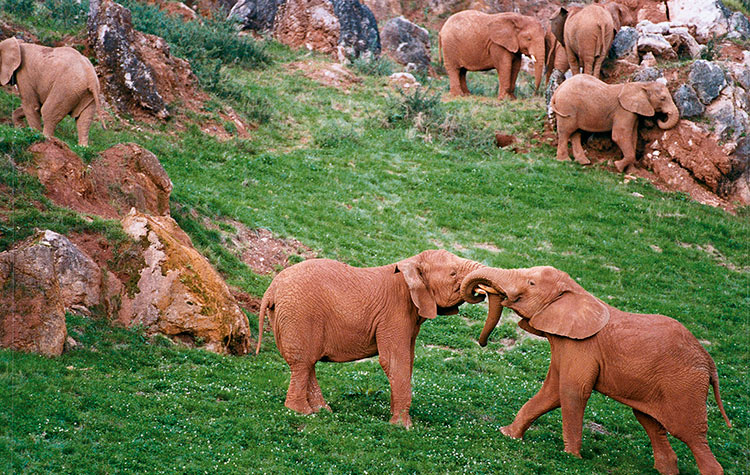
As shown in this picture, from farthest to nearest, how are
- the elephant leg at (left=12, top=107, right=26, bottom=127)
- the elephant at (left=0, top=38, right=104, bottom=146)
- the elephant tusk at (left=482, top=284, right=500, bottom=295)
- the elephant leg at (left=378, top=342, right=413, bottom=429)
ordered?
the elephant leg at (left=12, top=107, right=26, bottom=127), the elephant at (left=0, top=38, right=104, bottom=146), the elephant leg at (left=378, top=342, right=413, bottom=429), the elephant tusk at (left=482, top=284, right=500, bottom=295)

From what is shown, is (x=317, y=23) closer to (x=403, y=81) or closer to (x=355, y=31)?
(x=355, y=31)

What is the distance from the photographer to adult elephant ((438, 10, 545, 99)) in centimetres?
3073

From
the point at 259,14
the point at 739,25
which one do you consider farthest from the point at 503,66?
the point at 259,14

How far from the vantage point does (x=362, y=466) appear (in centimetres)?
937

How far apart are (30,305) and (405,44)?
33.1 meters

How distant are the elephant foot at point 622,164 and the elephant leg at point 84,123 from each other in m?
16.0

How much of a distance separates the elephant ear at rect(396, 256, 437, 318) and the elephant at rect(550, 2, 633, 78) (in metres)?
19.4

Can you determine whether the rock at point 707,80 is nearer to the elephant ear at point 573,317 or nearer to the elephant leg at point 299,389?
the elephant ear at point 573,317

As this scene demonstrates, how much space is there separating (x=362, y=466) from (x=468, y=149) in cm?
1900

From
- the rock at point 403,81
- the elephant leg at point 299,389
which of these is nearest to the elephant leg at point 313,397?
the elephant leg at point 299,389

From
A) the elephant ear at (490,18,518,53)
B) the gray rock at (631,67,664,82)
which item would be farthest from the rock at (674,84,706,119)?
the elephant ear at (490,18,518,53)

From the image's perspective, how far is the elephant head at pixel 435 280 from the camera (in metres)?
10.8

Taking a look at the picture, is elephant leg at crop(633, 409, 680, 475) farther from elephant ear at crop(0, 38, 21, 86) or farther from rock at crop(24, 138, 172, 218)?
elephant ear at crop(0, 38, 21, 86)

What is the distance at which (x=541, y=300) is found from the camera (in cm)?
1085
